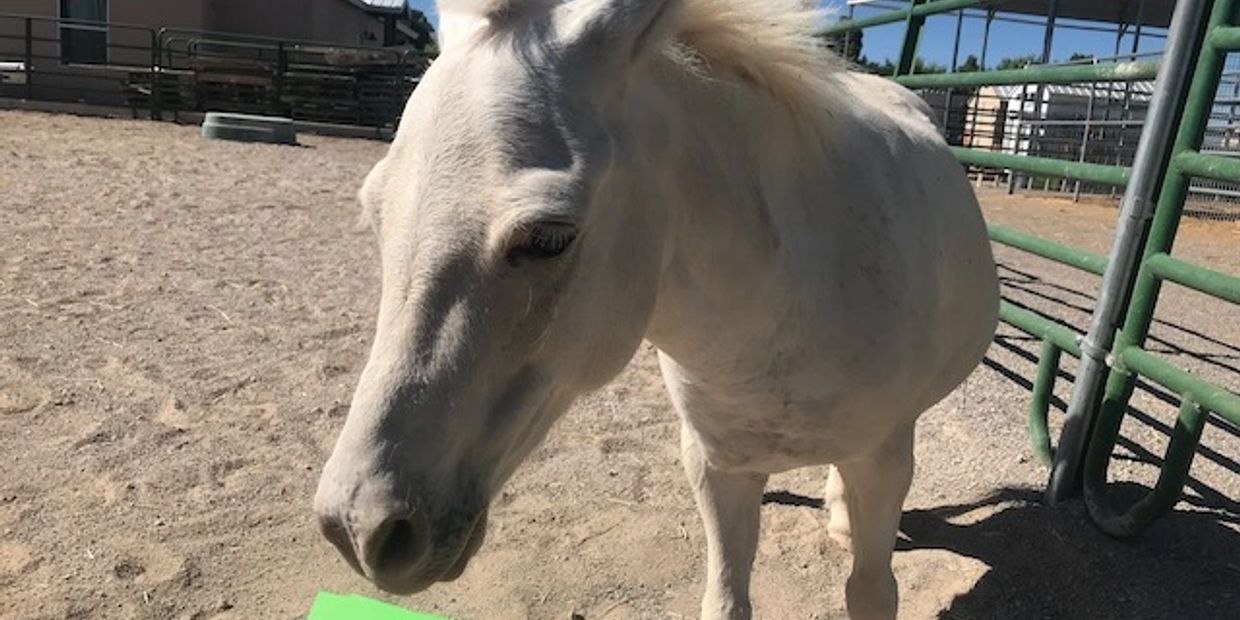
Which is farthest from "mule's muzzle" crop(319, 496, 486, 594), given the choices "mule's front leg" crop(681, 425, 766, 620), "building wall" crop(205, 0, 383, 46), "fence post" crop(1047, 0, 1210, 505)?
"building wall" crop(205, 0, 383, 46)

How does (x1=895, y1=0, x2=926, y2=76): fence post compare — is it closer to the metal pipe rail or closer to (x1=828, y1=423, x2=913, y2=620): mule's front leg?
the metal pipe rail

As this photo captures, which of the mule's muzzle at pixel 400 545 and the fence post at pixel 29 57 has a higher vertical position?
the mule's muzzle at pixel 400 545

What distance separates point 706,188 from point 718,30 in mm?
285

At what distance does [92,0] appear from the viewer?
16.1 meters

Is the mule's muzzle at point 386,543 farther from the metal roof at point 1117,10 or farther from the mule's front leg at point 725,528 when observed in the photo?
the metal roof at point 1117,10

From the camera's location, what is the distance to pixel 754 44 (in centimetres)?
157

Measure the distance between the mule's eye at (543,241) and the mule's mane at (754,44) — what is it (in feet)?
1.55

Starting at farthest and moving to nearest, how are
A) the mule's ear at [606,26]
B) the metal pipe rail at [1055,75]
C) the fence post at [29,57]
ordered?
the fence post at [29,57] → the metal pipe rail at [1055,75] → the mule's ear at [606,26]

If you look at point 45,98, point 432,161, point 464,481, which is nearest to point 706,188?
Result: point 432,161

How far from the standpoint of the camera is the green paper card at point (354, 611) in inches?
72.8

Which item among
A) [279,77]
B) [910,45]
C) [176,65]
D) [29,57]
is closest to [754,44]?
[910,45]

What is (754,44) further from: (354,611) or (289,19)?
(289,19)

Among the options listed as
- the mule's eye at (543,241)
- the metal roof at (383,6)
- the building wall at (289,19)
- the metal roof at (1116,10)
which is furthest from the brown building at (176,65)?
the mule's eye at (543,241)

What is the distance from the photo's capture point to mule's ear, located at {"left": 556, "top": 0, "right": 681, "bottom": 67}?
1287 millimetres
